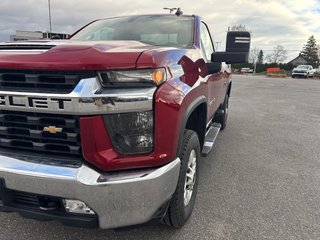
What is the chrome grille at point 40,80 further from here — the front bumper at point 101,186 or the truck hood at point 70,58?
the front bumper at point 101,186

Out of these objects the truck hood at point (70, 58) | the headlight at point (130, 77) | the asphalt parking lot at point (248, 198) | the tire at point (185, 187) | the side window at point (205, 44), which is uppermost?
the side window at point (205, 44)

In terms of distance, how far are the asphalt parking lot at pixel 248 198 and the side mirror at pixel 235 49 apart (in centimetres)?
143

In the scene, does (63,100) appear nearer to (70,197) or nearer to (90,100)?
(90,100)

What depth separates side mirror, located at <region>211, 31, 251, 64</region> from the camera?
3053 millimetres

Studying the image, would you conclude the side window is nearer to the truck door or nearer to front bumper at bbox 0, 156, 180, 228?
the truck door

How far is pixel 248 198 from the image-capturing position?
3.31 m

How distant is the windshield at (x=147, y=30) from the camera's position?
334 cm

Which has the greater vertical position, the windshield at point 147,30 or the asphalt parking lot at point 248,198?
the windshield at point 147,30

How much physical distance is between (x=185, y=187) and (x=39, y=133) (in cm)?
127

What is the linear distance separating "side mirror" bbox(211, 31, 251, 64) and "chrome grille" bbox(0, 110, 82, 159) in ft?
5.75

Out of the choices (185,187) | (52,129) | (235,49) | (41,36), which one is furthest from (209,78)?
(41,36)

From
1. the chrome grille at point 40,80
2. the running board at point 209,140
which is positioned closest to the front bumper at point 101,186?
the chrome grille at point 40,80

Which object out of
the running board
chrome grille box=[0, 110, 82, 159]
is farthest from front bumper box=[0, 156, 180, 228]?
the running board

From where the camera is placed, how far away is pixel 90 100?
1.86m
